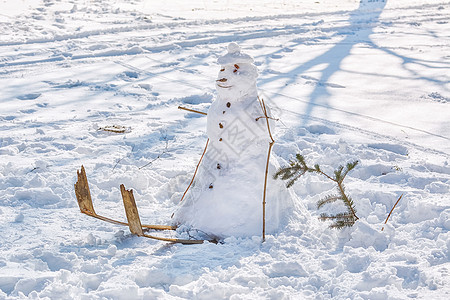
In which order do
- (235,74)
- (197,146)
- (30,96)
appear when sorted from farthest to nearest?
1. (30,96)
2. (197,146)
3. (235,74)

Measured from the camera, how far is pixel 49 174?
390cm

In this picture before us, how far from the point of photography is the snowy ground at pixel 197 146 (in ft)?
8.57

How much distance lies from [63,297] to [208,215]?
0.99 metres

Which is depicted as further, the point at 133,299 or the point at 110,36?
the point at 110,36

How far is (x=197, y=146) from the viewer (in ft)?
15.3

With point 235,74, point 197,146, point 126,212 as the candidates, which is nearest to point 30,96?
point 197,146

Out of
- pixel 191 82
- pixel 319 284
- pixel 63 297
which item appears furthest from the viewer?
pixel 191 82

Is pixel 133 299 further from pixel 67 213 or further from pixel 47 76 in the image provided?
pixel 47 76

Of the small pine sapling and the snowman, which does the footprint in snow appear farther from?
the small pine sapling

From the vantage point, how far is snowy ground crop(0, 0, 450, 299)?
2.61 meters

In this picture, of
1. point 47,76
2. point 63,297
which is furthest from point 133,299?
point 47,76

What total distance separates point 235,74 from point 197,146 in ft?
5.69

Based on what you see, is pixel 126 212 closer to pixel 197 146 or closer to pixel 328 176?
pixel 328 176

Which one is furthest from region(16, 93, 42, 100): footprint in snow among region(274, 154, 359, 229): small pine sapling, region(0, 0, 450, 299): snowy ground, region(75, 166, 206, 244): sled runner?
region(274, 154, 359, 229): small pine sapling
